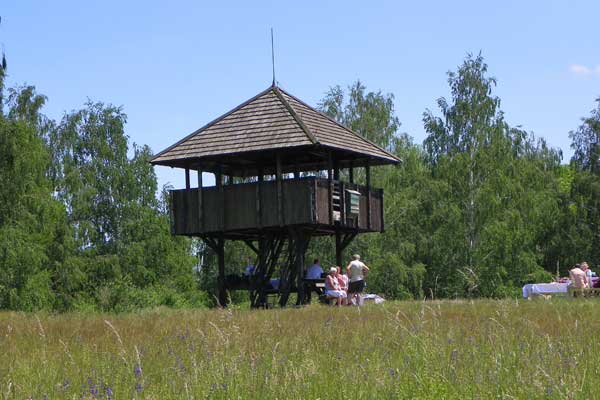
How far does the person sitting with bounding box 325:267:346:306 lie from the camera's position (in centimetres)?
2439

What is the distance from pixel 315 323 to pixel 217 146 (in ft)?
43.4

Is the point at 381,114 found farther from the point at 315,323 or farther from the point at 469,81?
the point at 315,323

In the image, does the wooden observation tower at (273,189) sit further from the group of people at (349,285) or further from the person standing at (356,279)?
the person standing at (356,279)

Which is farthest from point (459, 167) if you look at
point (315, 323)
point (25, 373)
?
point (25, 373)

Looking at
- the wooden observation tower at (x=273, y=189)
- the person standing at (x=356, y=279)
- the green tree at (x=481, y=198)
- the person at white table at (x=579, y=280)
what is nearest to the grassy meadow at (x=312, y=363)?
the person standing at (x=356, y=279)

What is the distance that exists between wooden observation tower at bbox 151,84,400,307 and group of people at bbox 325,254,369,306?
1.88 meters

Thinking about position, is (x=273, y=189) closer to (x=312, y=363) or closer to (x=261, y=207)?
(x=261, y=207)

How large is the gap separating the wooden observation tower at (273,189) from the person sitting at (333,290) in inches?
73.3

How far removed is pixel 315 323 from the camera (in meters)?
14.7

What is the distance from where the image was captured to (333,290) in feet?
80.5

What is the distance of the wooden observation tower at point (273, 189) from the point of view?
2644cm

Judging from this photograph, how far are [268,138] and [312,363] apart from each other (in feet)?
65.0

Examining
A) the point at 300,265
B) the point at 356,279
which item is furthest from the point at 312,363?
the point at 300,265

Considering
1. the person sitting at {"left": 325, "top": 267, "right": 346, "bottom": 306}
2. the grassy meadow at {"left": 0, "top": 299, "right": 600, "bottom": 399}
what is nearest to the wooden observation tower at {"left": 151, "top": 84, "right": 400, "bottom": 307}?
the person sitting at {"left": 325, "top": 267, "right": 346, "bottom": 306}
